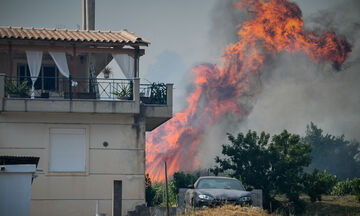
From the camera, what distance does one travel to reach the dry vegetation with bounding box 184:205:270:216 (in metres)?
17.3

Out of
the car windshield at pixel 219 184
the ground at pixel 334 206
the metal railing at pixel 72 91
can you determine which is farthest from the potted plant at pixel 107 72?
the ground at pixel 334 206

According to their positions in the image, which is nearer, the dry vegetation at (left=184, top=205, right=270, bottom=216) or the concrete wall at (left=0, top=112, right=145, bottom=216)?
the dry vegetation at (left=184, top=205, right=270, bottom=216)

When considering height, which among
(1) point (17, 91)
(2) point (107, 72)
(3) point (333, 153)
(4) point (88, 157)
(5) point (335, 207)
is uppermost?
(2) point (107, 72)

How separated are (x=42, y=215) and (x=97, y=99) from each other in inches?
206

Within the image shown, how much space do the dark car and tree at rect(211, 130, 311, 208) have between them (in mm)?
6934

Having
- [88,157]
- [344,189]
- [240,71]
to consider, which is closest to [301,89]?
[240,71]

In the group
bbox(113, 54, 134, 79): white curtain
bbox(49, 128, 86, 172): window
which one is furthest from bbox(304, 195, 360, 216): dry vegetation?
bbox(49, 128, 86, 172): window

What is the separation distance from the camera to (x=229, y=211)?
17531 mm

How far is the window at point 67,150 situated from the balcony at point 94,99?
110cm

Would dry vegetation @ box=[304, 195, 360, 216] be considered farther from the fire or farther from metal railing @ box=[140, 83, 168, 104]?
the fire

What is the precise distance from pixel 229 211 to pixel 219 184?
12.1 feet

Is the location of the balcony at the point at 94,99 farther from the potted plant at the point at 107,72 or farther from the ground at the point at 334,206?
the ground at the point at 334,206

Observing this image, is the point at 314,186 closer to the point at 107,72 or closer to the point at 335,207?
the point at 335,207

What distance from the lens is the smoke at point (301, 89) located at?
184ft
